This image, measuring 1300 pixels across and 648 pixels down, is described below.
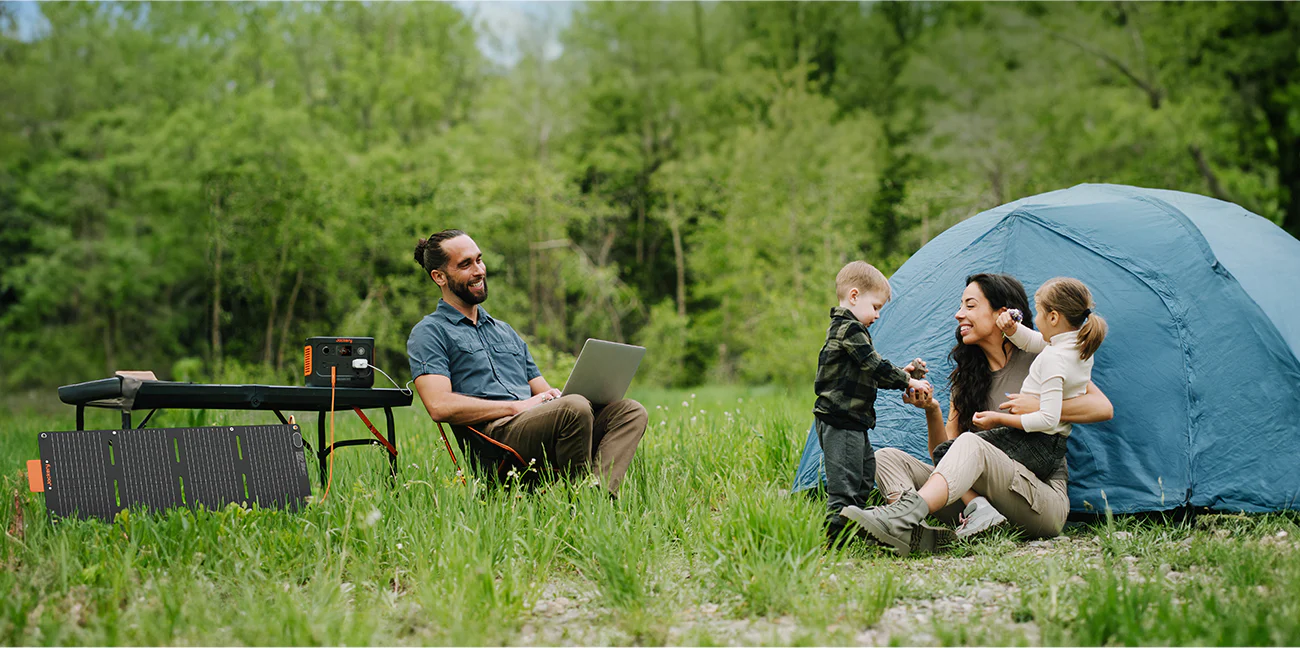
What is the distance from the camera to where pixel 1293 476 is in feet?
12.7

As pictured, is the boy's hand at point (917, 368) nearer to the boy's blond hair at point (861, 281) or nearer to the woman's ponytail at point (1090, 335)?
the boy's blond hair at point (861, 281)

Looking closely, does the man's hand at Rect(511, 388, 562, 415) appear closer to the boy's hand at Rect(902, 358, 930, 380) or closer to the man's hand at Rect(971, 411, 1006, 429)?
the boy's hand at Rect(902, 358, 930, 380)

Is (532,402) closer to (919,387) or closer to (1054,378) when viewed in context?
(919,387)

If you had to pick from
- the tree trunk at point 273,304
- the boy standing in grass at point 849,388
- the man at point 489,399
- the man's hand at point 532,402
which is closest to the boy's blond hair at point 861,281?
the boy standing in grass at point 849,388

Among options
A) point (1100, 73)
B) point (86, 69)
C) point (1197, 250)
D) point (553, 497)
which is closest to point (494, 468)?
point (553, 497)

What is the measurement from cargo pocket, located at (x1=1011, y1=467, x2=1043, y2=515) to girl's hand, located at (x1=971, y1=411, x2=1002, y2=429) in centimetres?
20

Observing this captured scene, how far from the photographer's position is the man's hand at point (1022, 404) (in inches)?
149

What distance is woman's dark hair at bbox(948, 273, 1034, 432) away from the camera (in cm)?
407

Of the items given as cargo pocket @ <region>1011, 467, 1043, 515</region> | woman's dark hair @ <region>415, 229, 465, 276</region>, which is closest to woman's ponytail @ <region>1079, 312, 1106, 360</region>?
cargo pocket @ <region>1011, 467, 1043, 515</region>

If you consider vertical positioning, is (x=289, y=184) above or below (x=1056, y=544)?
above

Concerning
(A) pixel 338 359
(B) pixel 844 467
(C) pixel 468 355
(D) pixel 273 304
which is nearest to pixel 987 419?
(B) pixel 844 467

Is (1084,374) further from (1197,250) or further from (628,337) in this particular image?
(628,337)

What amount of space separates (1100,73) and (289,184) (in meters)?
14.1

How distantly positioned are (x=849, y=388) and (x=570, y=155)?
15492mm
